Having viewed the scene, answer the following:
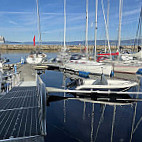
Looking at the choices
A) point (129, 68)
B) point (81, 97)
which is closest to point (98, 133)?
point (81, 97)

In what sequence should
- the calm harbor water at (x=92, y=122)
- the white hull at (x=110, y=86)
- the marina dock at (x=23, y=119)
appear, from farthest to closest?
the white hull at (x=110, y=86), the calm harbor water at (x=92, y=122), the marina dock at (x=23, y=119)

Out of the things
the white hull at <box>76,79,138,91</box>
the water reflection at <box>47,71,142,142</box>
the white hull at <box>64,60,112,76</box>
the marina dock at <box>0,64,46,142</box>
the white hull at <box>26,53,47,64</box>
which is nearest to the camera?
the marina dock at <box>0,64,46,142</box>

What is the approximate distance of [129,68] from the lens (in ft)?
66.4

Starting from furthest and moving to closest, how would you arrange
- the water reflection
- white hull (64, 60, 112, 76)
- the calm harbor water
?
white hull (64, 60, 112, 76) → the water reflection → the calm harbor water

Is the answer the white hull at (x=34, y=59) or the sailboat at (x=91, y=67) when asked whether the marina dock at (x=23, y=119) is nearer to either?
the sailboat at (x=91, y=67)

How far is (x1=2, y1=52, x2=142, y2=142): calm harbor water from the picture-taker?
23.2 ft

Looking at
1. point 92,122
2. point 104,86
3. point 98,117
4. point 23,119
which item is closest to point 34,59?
point 104,86

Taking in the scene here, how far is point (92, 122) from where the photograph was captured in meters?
8.47

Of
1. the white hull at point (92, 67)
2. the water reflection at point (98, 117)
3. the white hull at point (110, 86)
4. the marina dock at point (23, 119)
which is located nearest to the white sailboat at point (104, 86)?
the white hull at point (110, 86)

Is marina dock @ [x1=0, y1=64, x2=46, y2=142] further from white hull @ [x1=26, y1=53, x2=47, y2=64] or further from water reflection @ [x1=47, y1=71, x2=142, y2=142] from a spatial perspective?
white hull @ [x1=26, y1=53, x2=47, y2=64]

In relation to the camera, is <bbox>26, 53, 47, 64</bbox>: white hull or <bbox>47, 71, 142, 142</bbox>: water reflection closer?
<bbox>47, 71, 142, 142</bbox>: water reflection

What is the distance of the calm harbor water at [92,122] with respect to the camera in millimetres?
7059

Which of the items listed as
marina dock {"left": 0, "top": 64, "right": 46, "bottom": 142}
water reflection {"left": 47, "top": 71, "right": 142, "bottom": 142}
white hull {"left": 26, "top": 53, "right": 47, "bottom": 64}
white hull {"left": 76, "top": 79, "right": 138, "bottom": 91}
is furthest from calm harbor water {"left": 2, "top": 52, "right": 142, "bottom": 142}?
white hull {"left": 26, "top": 53, "right": 47, "bottom": 64}

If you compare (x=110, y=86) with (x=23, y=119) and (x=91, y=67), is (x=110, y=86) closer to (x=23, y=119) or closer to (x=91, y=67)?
(x=91, y=67)
